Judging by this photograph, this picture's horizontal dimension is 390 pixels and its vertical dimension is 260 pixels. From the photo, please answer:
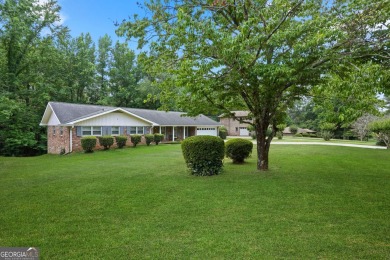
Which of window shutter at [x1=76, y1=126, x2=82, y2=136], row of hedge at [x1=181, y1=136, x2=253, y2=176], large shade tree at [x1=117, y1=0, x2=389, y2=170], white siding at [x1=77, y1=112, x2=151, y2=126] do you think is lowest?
row of hedge at [x1=181, y1=136, x2=253, y2=176]

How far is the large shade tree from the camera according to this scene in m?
6.30

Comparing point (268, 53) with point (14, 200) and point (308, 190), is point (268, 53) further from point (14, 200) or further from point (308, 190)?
point (14, 200)

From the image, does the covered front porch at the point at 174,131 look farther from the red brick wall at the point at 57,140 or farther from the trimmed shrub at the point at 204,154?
the trimmed shrub at the point at 204,154

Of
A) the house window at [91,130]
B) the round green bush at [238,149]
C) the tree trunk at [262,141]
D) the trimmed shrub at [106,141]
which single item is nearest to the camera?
the tree trunk at [262,141]

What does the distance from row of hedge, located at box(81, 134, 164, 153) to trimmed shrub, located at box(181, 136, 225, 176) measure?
40.0ft

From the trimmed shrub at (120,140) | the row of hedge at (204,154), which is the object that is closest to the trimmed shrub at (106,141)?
the trimmed shrub at (120,140)

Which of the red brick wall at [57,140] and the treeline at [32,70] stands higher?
the treeline at [32,70]

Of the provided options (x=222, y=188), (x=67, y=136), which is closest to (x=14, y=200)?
(x=222, y=188)

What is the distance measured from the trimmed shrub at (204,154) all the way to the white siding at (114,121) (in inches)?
551

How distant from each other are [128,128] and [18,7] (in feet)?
38.0

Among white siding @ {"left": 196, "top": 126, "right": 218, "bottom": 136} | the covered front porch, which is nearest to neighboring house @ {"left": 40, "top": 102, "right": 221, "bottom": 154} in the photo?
the covered front porch

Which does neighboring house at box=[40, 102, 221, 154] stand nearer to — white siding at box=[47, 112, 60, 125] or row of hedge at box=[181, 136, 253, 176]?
white siding at box=[47, 112, 60, 125]

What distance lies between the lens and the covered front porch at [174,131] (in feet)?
94.6

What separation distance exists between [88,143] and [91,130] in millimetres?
2272
